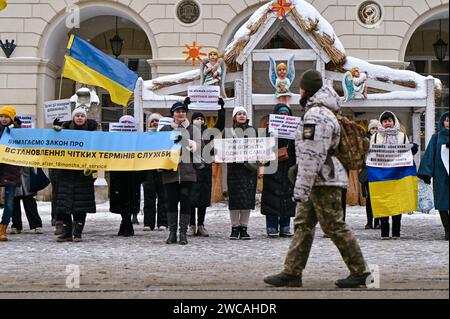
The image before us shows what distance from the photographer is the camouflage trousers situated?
21.9 ft

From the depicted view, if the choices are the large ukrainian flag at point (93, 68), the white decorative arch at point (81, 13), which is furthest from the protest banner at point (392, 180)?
→ the white decorative arch at point (81, 13)

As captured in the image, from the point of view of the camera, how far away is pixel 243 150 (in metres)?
11.1

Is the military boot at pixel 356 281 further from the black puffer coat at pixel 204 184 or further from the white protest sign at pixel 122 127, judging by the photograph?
the white protest sign at pixel 122 127

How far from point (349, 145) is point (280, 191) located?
4.58 metres

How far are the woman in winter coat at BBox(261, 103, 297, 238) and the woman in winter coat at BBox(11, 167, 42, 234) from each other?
334 cm

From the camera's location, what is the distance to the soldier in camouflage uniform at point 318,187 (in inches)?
260

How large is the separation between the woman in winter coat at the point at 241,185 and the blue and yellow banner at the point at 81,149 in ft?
3.25

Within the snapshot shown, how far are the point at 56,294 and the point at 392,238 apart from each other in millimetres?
6066

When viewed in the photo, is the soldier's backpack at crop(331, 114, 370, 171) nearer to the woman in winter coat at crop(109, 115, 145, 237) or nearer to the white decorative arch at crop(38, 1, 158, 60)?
the woman in winter coat at crop(109, 115, 145, 237)

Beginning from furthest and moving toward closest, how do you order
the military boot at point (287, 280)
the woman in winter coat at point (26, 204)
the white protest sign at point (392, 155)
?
the woman in winter coat at point (26, 204) → the white protest sign at point (392, 155) → the military boot at point (287, 280)

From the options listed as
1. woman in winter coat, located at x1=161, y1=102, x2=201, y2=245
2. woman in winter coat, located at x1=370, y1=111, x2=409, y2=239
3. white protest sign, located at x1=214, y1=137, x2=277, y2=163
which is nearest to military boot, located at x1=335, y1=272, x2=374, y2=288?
woman in winter coat, located at x1=161, y1=102, x2=201, y2=245

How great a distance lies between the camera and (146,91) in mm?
16953
